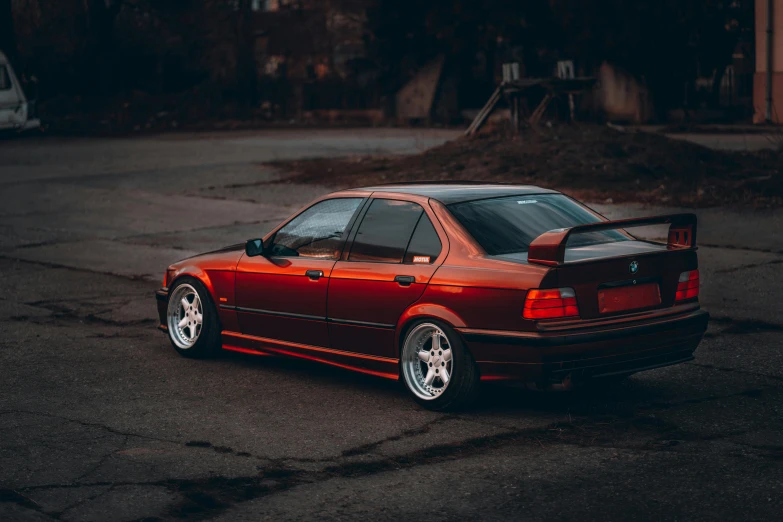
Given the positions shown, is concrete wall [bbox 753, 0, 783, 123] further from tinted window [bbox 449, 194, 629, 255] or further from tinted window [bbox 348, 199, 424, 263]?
tinted window [bbox 348, 199, 424, 263]

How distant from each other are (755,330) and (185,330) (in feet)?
14.9

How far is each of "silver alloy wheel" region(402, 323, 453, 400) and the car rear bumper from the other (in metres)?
0.26

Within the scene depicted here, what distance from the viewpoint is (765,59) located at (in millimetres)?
33562

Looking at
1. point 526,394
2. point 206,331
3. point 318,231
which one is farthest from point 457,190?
point 206,331

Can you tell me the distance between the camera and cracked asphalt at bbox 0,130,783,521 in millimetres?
5434

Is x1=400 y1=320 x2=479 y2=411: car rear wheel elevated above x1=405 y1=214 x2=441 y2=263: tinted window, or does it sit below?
below

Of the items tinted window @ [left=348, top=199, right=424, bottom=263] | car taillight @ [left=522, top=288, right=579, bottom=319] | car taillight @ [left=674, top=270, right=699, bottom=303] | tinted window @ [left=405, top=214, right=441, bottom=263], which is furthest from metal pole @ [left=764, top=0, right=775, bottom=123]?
car taillight @ [left=522, top=288, right=579, bottom=319]

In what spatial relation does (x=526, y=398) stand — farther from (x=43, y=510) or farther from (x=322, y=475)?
(x=43, y=510)

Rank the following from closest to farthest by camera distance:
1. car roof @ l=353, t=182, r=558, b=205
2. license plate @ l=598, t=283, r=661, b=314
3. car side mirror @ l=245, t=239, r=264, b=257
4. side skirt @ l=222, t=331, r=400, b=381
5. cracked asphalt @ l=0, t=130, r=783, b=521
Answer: cracked asphalt @ l=0, t=130, r=783, b=521 → license plate @ l=598, t=283, r=661, b=314 → side skirt @ l=222, t=331, r=400, b=381 → car roof @ l=353, t=182, r=558, b=205 → car side mirror @ l=245, t=239, r=264, b=257

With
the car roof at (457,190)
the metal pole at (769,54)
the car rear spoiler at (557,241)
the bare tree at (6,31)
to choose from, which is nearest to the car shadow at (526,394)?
the car rear spoiler at (557,241)

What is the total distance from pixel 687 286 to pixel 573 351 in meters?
1.07

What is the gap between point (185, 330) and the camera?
9.09 m

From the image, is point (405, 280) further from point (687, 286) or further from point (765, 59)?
point (765, 59)

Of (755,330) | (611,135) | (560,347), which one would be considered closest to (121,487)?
(560,347)
